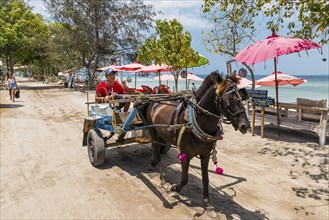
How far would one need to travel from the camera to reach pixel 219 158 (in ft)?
23.4

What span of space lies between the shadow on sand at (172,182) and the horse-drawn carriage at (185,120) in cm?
21

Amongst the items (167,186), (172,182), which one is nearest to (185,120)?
(167,186)

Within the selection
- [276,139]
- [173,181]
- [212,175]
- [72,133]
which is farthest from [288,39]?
[72,133]

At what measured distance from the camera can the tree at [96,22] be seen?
27.0 metres

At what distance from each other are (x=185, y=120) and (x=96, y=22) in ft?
85.1

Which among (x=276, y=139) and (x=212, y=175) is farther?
(x=276, y=139)

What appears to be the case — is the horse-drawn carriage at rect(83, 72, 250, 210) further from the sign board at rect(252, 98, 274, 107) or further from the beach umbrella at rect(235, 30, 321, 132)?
the sign board at rect(252, 98, 274, 107)

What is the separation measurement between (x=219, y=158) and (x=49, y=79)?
164 ft

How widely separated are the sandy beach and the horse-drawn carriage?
0.43 m

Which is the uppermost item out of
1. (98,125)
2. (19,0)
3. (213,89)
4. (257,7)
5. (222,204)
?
(19,0)

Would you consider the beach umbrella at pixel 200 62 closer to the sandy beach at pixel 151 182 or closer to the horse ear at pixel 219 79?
the sandy beach at pixel 151 182

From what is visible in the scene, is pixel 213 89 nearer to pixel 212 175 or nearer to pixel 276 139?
pixel 212 175

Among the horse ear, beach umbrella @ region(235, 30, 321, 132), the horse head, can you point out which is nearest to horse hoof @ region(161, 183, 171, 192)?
the horse head

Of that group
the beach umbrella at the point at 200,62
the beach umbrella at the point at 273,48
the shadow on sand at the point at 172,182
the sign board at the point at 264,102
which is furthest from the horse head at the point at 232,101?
the beach umbrella at the point at 200,62
